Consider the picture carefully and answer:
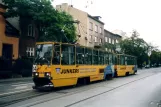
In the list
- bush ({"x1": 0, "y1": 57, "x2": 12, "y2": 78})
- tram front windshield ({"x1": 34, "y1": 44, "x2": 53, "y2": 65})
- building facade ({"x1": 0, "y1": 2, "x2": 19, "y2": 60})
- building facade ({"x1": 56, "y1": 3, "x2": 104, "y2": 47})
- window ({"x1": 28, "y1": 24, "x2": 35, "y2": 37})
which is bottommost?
bush ({"x1": 0, "y1": 57, "x2": 12, "y2": 78})

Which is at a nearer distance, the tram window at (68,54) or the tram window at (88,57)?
the tram window at (68,54)

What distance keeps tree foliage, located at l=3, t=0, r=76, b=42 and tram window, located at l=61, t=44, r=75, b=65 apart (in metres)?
15.5

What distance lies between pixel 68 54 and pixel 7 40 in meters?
17.4

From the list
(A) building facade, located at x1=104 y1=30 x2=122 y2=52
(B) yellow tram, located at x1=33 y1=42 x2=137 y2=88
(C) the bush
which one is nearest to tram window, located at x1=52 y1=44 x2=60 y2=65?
(B) yellow tram, located at x1=33 y1=42 x2=137 y2=88

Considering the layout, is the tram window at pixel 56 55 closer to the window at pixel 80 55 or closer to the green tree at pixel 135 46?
the window at pixel 80 55

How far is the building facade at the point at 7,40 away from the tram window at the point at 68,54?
16.0m

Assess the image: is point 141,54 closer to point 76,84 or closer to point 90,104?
point 76,84

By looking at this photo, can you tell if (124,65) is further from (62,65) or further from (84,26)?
(84,26)

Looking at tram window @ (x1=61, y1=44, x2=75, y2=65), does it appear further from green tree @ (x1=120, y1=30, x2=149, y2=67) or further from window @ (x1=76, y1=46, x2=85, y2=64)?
green tree @ (x1=120, y1=30, x2=149, y2=67)

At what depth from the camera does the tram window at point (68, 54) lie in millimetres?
15748

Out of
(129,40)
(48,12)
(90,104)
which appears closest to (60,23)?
(48,12)

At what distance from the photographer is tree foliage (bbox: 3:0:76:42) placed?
31062 mm

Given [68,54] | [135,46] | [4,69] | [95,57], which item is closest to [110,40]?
[135,46]

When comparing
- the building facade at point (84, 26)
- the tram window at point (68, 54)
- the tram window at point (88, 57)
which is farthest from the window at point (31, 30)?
the tram window at point (68, 54)
